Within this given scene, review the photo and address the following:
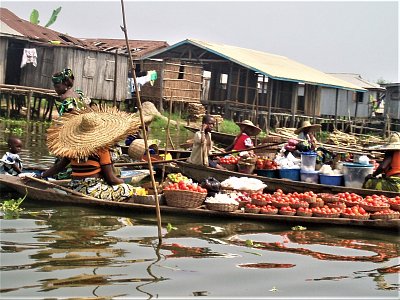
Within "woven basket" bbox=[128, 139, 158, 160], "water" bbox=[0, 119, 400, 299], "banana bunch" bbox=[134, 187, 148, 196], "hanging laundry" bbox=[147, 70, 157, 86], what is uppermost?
"hanging laundry" bbox=[147, 70, 157, 86]

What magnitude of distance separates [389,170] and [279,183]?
58.3 inches

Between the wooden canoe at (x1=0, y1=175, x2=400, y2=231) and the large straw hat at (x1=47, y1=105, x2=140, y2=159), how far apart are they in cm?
69

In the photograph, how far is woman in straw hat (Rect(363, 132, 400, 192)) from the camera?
327 inches

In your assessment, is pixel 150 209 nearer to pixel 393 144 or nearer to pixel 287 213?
pixel 287 213

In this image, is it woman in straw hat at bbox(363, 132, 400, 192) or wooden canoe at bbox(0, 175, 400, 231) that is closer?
wooden canoe at bbox(0, 175, 400, 231)

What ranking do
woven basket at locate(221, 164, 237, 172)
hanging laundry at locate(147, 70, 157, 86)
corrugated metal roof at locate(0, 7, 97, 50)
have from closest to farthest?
woven basket at locate(221, 164, 237, 172) < corrugated metal roof at locate(0, 7, 97, 50) < hanging laundry at locate(147, 70, 157, 86)

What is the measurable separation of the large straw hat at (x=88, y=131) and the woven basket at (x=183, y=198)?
84cm

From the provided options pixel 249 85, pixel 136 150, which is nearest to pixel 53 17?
pixel 249 85

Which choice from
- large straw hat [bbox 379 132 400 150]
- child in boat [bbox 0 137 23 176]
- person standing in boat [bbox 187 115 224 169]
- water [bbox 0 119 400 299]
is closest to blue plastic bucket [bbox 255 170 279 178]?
person standing in boat [bbox 187 115 224 169]

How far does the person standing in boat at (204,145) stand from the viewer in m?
9.52

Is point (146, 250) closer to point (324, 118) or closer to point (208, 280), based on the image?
point (208, 280)

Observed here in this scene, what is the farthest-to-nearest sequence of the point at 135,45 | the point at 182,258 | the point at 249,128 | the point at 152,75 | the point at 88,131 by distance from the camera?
the point at 135,45 < the point at 152,75 < the point at 249,128 < the point at 88,131 < the point at 182,258

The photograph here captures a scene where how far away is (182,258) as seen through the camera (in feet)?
18.0

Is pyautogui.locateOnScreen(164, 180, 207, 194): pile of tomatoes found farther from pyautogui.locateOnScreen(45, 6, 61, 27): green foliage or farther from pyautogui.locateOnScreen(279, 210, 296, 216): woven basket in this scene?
pyautogui.locateOnScreen(45, 6, 61, 27): green foliage
